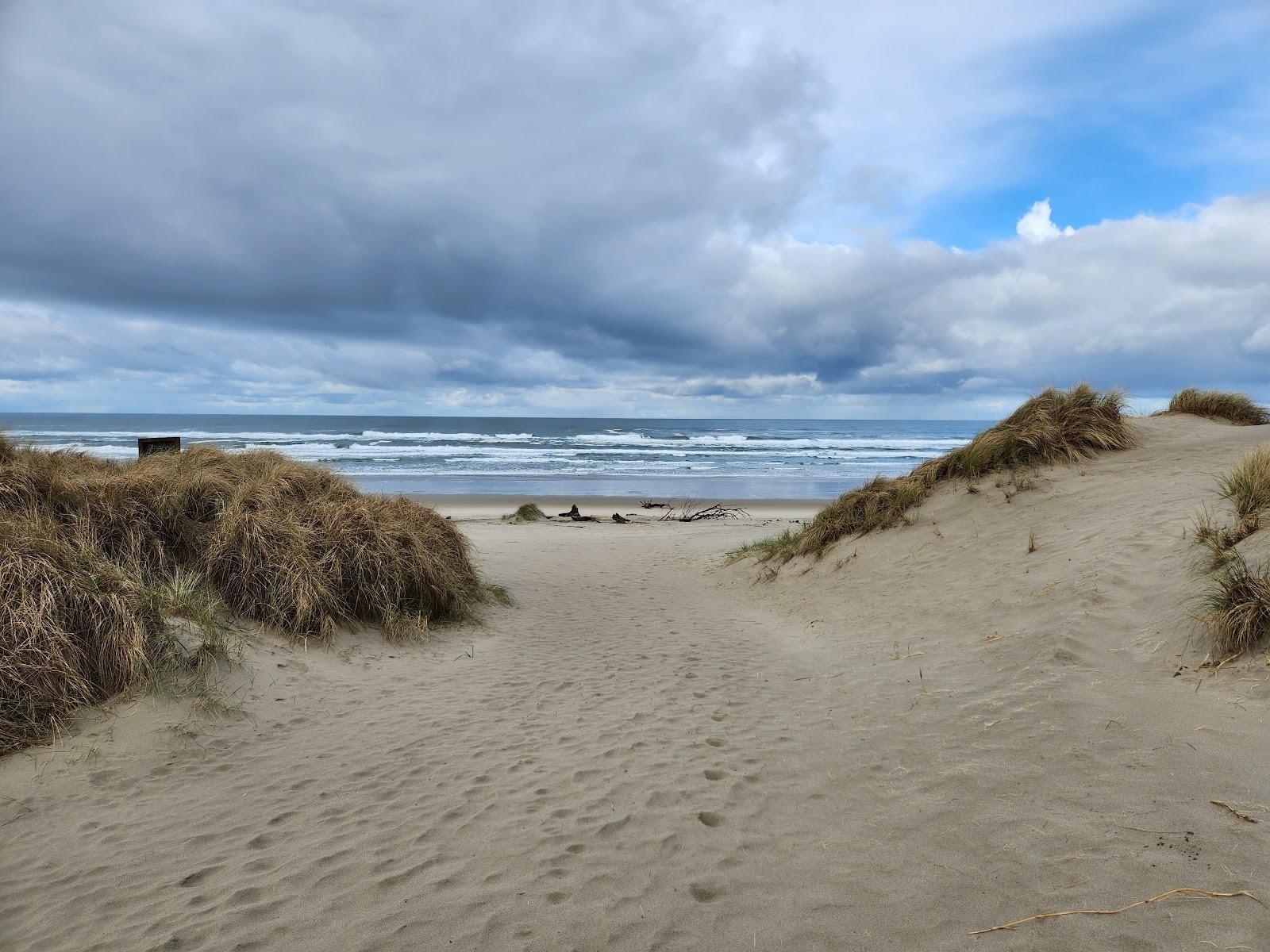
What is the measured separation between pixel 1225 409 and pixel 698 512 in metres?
12.3

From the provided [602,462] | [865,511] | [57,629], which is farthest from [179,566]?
[602,462]

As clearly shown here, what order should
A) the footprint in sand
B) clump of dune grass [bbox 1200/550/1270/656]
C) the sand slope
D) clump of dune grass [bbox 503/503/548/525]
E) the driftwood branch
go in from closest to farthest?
the driftwood branch
the sand slope
the footprint in sand
clump of dune grass [bbox 1200/550/1270/656]
clump of dune grass [bbox 503/503/548/525]

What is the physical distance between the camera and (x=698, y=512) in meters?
20.4

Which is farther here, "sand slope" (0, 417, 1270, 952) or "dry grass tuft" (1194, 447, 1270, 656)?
"dry grass tuft" (1194, 447, 1270, 656)

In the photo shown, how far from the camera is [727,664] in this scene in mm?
6465

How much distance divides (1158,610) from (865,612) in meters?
2.95

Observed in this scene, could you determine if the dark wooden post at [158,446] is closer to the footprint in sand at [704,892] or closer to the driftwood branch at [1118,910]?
the footprint in sand at [704,892]

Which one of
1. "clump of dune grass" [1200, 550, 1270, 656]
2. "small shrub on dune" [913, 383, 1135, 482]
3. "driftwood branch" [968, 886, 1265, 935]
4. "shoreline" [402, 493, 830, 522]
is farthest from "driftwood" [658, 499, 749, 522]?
"driftwood branch" [968, 886, 1265, 935]

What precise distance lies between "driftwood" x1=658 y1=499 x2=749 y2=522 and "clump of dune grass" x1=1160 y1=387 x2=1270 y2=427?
1032 cm

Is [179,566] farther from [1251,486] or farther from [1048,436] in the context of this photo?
[1048,436]

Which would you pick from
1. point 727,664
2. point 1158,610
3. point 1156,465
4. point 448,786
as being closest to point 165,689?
point 448,786

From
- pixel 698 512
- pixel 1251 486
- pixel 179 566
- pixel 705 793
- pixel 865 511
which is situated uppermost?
pixel 1251 486

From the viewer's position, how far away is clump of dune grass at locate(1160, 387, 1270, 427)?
1150 cm

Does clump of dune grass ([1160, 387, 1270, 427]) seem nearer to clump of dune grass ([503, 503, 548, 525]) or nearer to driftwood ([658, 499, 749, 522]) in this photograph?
driftwood ([658, 499, 749, 522])
